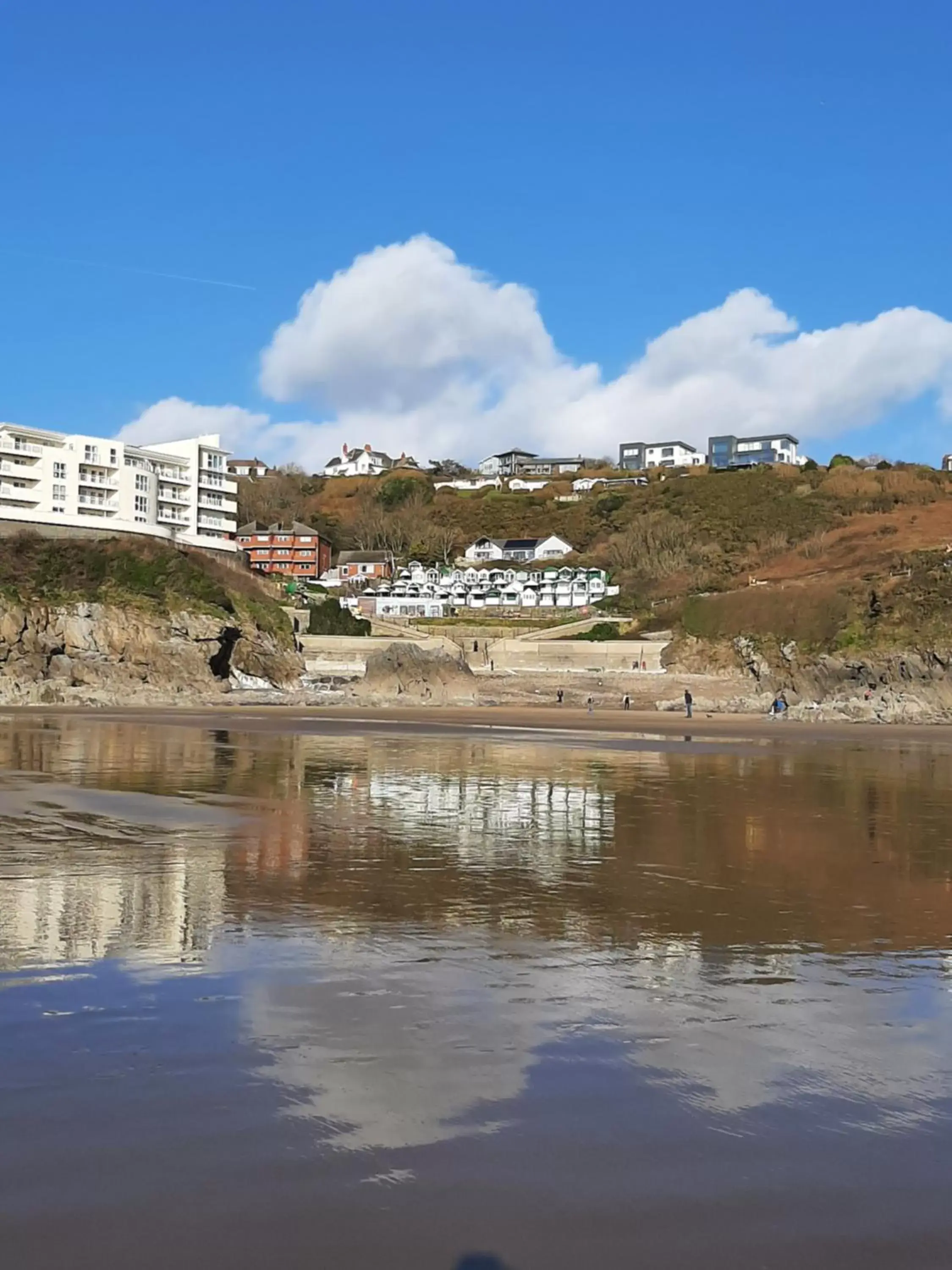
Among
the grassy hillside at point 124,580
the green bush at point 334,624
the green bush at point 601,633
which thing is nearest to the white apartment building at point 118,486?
the grassy hillside at point 124,580

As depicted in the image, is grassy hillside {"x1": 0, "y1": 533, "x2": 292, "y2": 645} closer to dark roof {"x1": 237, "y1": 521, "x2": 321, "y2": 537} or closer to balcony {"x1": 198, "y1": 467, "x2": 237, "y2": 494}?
balcony {"x1": 198, "y1": 467, "x2": 237, "y2": 494}

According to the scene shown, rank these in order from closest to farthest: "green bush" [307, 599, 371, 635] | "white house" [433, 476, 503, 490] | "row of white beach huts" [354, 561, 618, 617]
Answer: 1. "green bush" [307, 599, 371, 635]
2. "row of white beach huts" [354, 561, 618, 617]
3. "white house" [433, 476, 503, 490]

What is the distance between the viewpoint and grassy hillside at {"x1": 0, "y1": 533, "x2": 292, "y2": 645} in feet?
202

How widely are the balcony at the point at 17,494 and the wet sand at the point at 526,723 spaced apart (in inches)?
1231

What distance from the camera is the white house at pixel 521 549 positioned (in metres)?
121

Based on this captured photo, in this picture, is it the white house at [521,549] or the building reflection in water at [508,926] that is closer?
the building reflection in water at [508,926]

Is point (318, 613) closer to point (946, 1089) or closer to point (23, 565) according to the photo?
point (23, 565)

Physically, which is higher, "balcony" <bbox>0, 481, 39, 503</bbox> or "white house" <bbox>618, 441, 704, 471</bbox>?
"white house" <bbox>618, 441, 704, 471</bbox>

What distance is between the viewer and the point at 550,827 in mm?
16672

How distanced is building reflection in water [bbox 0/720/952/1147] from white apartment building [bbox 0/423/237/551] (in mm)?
61303

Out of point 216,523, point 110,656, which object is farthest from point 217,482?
point 110,656

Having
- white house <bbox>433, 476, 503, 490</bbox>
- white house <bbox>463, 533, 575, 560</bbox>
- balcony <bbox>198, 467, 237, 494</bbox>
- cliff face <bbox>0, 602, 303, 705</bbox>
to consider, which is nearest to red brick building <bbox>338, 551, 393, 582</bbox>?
white house <bbox>463, 533, 575, 560</bbox>

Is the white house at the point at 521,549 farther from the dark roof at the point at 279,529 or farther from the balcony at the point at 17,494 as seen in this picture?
the balcony at the point at 17,494

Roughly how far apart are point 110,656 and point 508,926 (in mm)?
52670
